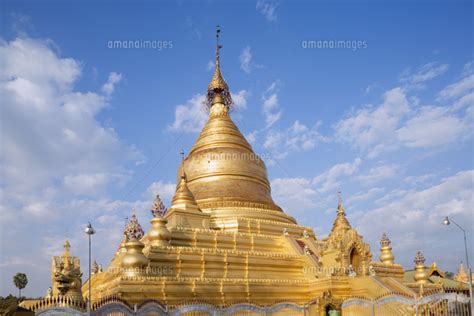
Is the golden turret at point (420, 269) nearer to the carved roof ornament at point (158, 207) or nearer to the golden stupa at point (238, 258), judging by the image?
the golden stupa at point (238, 258)

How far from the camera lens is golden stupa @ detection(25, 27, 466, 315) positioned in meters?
23.9

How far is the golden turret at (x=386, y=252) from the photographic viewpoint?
40500 mm

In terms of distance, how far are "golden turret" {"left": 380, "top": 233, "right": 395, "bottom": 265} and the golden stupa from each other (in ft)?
0.29

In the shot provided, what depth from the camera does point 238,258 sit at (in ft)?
103

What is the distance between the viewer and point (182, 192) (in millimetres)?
34344

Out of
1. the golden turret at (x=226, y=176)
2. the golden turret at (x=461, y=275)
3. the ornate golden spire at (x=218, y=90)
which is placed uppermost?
the ornate golden spire at (x=218, y=90)

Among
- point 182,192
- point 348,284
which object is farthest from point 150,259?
point 348,284

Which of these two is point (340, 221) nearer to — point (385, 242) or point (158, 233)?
point (385, 242)

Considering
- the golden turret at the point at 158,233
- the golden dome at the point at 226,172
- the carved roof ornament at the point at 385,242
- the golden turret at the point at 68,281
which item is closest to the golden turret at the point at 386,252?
the carved roof ornament at the point at 385,242

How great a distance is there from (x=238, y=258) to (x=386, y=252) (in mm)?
16448

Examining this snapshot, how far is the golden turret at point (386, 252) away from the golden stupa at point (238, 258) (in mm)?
89

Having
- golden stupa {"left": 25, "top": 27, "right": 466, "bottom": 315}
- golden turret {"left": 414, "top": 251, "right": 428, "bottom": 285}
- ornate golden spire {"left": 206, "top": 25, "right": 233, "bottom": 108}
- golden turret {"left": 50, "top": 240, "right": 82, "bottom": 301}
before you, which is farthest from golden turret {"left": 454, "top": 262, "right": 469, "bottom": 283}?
golden turret {"left": 50, "top": 240, "right": 82, "bottom": 301}

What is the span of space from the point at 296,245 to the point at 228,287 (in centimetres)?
880

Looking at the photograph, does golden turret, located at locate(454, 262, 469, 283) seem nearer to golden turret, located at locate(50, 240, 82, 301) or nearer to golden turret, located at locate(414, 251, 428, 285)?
golden turret, located at locate(414, 251, 428, 285)
